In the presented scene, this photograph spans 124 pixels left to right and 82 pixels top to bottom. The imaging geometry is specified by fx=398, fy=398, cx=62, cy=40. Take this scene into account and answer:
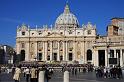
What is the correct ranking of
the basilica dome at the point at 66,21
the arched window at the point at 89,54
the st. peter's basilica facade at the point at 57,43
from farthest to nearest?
the basilica dome at the point at 66,21 < the arched window at the point at 89,54 < the st. peter's basilica facade at the point at 57,43

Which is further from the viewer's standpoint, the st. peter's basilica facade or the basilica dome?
the basilica dome

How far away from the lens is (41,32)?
126 metres

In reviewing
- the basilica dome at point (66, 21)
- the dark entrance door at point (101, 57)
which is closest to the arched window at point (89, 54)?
the dark entrance door at point (101, 57)

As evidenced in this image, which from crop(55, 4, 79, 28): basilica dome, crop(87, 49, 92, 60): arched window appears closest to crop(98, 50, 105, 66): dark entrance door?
crop(87, 49, 92, 60): arched window

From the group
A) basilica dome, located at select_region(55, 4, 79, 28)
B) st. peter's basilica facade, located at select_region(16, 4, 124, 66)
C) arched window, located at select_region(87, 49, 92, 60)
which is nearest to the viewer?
st. peter's basilica facade, located at select_region(16, 4, 124, 66)

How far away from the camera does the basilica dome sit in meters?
145

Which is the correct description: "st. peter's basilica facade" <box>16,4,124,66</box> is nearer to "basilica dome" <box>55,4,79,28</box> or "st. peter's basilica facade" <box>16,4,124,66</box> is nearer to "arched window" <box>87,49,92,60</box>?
"arched window" <box>87,49,92,60</box>

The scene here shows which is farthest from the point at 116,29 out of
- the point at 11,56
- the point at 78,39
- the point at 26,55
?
the point at 11,56

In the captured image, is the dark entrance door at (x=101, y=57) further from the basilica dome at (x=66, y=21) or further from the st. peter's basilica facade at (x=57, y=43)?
the basilica dome at (x=66, y=21)

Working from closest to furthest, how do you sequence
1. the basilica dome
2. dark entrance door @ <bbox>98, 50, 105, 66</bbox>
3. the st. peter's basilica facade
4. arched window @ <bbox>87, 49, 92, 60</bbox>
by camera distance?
dark entrance door @ <bbox>98, 50, 105, 66</bbox> → the st. peter's basilica facade → arched window @ <bbox>87, 49, 92, 60</bbox> → the basilica dome

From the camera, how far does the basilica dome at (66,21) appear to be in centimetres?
14512

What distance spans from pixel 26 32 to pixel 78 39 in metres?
16.7

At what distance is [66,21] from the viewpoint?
479 ft

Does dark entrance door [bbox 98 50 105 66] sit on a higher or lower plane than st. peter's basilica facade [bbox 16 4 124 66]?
lower
